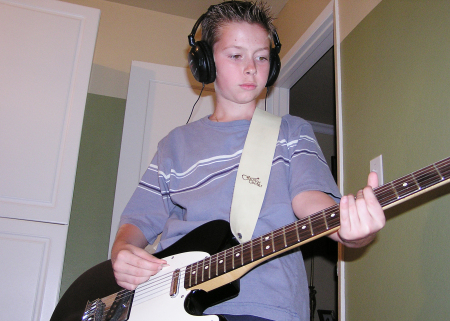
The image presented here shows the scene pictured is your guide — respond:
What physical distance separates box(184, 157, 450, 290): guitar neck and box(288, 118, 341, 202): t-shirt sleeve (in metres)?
0.14

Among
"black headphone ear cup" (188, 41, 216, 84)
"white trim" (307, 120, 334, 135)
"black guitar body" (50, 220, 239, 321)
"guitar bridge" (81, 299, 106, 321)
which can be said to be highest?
"white trim" (307, 120, 334, 135)

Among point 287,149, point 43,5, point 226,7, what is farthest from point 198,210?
point 43,5

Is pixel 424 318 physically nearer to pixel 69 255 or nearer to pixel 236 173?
pixel 236 173

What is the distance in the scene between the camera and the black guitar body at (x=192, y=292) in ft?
3.00

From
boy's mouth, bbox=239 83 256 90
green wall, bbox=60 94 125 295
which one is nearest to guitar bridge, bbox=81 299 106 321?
boy's mouth, bbox=239 83 256 90

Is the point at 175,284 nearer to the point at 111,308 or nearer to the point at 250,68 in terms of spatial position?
the point at 111,308

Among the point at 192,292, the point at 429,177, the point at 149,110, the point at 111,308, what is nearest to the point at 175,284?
the point at 192,292

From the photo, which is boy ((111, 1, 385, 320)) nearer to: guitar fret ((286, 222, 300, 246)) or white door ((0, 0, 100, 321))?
guitar fret ((286, 222, 300, 246))

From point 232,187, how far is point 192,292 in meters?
0.32

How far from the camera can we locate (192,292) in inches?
36.2

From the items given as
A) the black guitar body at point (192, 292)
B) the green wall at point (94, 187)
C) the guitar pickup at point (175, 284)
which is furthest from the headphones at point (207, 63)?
the green wall at point (94, 187)

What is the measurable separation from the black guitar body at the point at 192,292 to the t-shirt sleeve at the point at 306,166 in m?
0.21

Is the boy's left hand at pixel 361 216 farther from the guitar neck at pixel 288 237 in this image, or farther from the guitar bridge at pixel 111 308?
the guitar bridge at pixel 111 308

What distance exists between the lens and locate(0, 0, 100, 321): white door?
2148 mm
